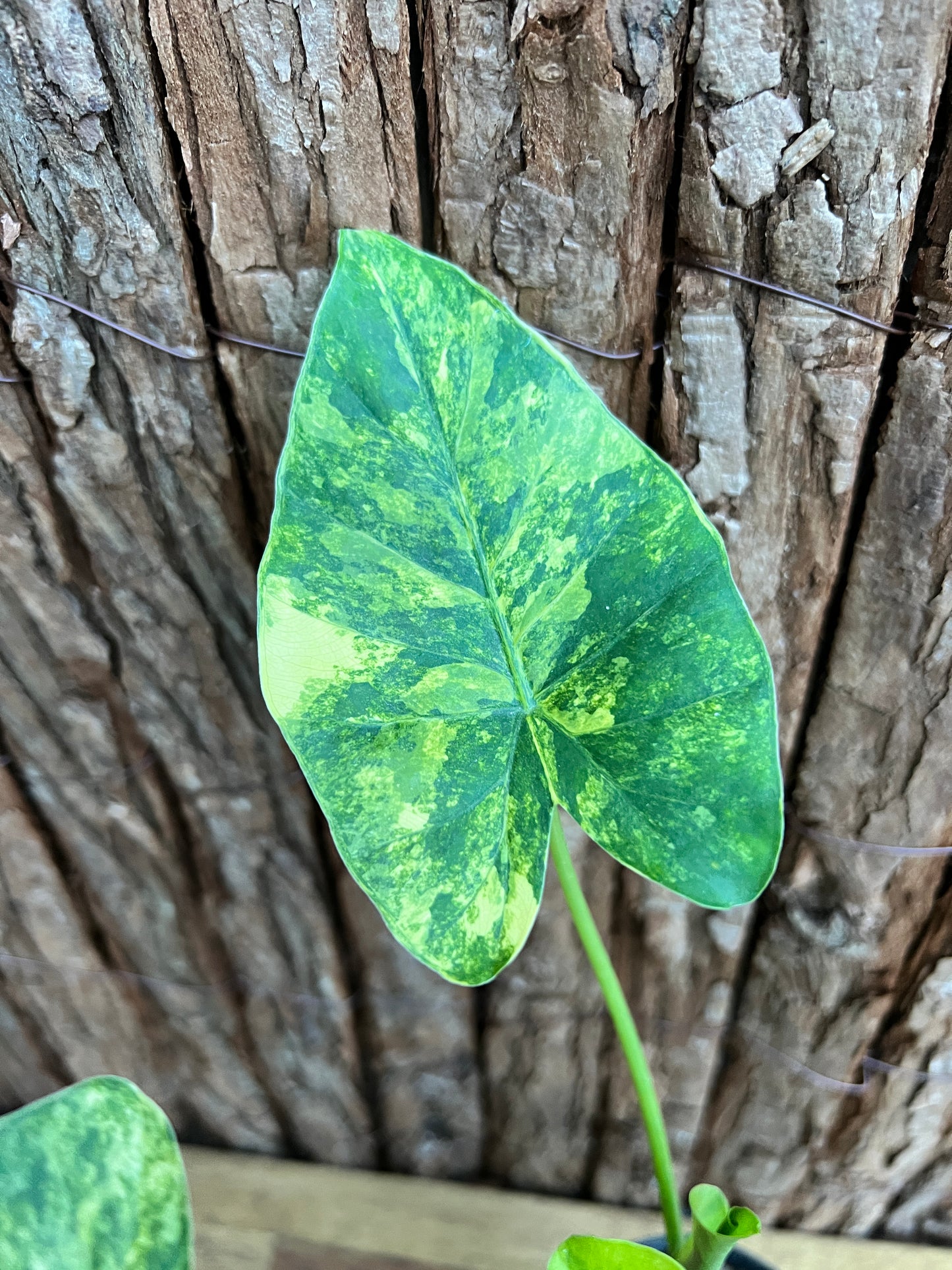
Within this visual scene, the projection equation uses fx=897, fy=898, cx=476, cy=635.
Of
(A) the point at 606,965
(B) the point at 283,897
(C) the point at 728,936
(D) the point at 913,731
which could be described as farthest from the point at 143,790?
(D) the point at 913,731

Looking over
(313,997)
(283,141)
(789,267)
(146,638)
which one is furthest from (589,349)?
(313,997)

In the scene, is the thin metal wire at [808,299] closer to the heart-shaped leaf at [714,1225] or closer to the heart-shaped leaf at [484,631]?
the heart-shaped leaf at [484,631]

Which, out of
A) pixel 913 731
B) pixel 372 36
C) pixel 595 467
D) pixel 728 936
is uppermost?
pixel 372 36

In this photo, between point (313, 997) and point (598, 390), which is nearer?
point (598, 390)

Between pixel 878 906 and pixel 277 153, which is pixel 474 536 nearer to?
pixel 277 153

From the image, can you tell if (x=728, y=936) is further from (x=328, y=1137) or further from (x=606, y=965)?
(x=328, y=1137)

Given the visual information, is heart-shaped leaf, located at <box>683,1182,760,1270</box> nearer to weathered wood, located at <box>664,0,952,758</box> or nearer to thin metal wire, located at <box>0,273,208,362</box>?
weathered wood, located at <box>664,0,952,758</box>

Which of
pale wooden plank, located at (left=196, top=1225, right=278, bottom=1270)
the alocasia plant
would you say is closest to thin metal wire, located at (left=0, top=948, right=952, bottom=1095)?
pale wooden plank, located at (left=196, top=1225, right=278, bottom=1270)
